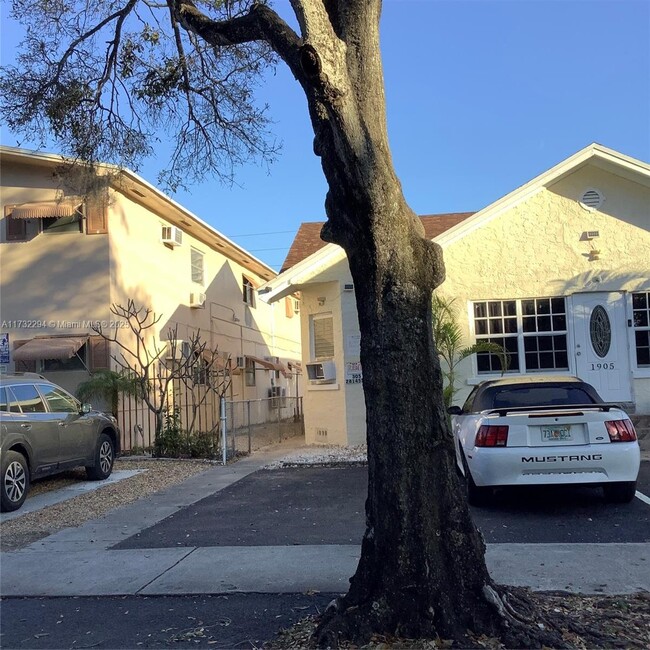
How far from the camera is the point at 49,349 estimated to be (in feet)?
47.9

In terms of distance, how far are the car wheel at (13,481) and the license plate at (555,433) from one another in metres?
6.49

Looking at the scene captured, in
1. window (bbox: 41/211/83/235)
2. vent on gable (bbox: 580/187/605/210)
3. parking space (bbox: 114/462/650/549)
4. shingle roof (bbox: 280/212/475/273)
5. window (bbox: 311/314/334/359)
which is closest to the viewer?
parking space (bbox: 114/462/650/549)

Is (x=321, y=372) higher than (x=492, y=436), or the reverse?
(x=321, y=372)

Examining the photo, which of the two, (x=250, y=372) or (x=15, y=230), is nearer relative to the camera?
(x=15, y=230)

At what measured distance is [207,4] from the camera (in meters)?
9.17

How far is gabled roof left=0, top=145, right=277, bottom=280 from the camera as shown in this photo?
14.4 m

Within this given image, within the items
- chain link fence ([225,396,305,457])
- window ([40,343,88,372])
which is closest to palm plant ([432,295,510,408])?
chain link fence ([225,396,305,457])

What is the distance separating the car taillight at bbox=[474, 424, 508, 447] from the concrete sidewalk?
4.42 ft

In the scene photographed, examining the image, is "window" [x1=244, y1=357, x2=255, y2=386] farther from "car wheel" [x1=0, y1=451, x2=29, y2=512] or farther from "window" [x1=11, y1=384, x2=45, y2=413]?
"car wheel" [x1=0, y1=451, x2=29, y2=512]

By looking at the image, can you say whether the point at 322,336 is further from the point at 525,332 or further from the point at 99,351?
the point at 99,351

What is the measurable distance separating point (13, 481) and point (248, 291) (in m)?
17.2

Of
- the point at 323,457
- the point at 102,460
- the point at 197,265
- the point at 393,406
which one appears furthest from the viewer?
the point at 197,265

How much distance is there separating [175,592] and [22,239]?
12.5 metres

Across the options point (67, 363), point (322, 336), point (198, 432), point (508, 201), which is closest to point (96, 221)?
point (67, 363)
